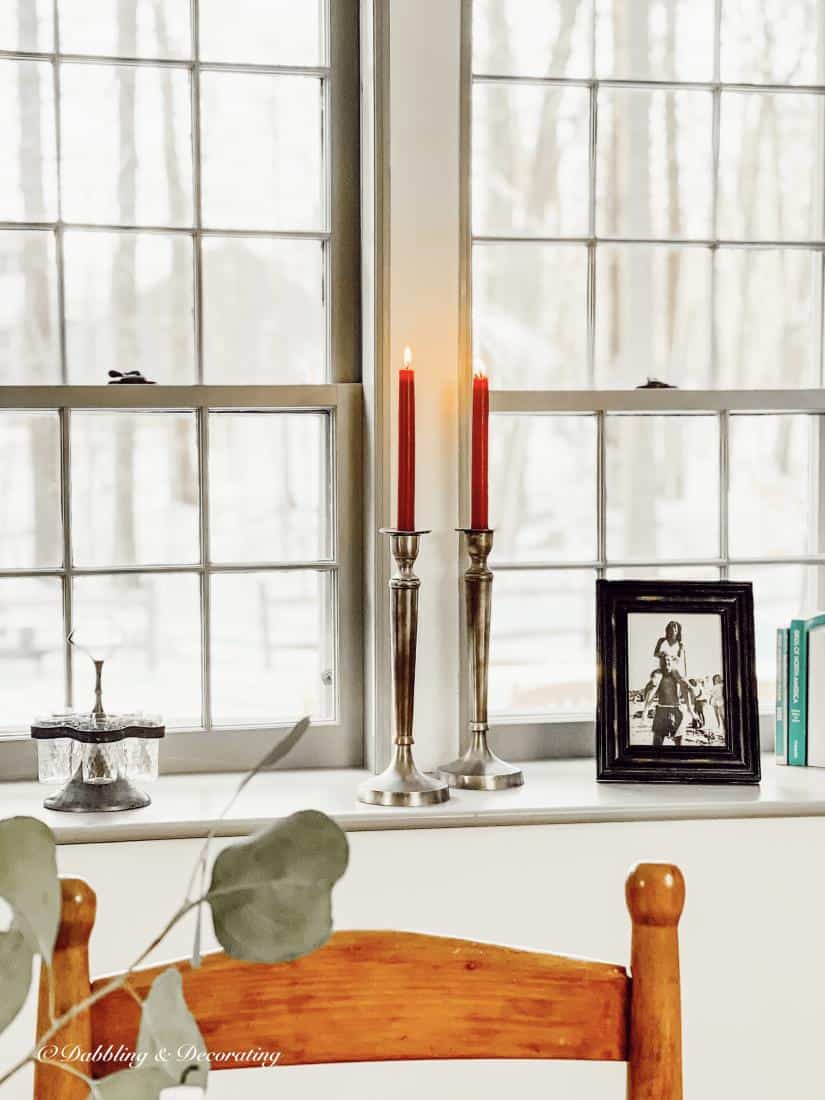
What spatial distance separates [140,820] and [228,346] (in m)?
0.84

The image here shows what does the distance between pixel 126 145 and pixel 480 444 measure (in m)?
0.82

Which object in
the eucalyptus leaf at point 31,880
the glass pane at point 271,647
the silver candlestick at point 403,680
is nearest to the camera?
the eucalyptus leaf at point 31,880

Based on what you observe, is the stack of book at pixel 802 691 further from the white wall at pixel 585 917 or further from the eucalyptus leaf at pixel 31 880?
the eucalyptus leaf at pixel 31 880

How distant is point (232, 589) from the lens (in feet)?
7.47

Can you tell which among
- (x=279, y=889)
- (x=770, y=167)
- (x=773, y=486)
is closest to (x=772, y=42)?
(x=770, y=167)

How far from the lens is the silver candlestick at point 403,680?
6.69ft

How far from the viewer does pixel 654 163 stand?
2.39 meters

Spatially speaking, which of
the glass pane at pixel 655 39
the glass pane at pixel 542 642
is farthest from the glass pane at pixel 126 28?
A: the glass pane at pixel 542 642

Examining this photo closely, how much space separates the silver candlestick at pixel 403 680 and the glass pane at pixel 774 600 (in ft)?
2.42

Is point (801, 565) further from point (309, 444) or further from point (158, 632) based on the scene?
point (158, 632)

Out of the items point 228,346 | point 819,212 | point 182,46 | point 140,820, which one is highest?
point 182,46

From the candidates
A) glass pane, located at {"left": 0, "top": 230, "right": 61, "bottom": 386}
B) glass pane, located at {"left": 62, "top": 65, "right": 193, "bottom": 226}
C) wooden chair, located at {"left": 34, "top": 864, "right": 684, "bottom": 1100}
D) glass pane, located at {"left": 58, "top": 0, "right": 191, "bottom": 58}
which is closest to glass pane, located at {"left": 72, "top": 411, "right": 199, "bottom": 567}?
glass pane, located at {"left": 0, "top": 230, "right": 61, "bottom": 386}

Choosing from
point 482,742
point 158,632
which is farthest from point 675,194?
A: point 158,632

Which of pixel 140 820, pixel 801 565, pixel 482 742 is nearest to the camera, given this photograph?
pixel 140 820
